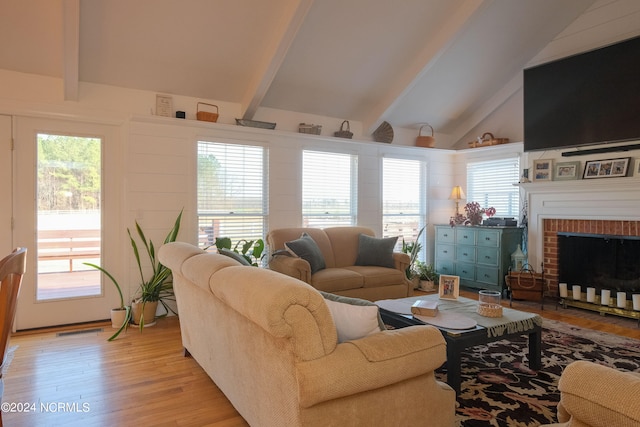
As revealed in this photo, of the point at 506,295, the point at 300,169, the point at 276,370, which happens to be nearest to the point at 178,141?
the point at 300,169

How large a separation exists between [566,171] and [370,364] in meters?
4.55

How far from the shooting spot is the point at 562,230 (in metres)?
5.11

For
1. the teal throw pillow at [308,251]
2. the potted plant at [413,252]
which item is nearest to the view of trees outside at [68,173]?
the teal throw pillow at [308,251]

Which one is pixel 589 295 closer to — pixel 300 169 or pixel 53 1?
pixel 300 169

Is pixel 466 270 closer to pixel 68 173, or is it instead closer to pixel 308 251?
pixel 308 251

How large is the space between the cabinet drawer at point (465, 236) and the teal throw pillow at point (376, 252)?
151 centimetres

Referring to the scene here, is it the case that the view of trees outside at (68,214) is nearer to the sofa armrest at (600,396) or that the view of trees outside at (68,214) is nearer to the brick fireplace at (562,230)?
the sofa armrest at (600,396)

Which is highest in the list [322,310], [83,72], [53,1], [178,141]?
[53,1]

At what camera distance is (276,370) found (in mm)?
1674

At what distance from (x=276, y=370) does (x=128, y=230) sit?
10.6 feet

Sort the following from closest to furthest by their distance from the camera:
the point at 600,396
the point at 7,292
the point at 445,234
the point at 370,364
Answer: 1. the point at 600,396
2. the point at 7,292
3. the point at 370,364
4. the point at 445,234

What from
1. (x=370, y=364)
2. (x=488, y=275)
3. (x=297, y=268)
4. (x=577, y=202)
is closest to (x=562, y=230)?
(x=577, y=202)

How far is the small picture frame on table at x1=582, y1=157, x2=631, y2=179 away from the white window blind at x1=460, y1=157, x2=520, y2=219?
1130 mm

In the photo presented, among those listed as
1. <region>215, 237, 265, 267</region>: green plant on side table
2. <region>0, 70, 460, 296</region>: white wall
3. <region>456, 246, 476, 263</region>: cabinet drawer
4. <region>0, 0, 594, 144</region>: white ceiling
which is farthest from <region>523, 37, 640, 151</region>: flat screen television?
<region>215, 237, 265, 267</region>: green plant on side table
